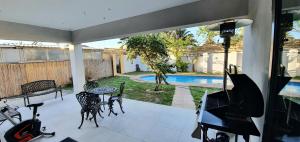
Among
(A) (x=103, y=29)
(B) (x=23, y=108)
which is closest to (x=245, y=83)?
(A) (x=103, y=29)

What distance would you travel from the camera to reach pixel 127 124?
316 cm

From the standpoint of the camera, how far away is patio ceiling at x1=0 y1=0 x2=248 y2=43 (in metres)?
2.69

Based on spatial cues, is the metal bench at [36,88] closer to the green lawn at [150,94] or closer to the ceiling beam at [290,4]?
the green lawn at [150,94]

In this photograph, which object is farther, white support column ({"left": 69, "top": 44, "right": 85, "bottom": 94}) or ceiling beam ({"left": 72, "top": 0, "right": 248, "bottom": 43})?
white support column ({"left": 69, "top": 44, "right": 85, "bottom": 94})

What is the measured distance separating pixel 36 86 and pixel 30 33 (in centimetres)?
182

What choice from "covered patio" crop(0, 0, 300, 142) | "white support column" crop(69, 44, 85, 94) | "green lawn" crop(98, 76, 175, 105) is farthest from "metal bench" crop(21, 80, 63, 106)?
"green lawn" crop(98, 76, 175, 105)

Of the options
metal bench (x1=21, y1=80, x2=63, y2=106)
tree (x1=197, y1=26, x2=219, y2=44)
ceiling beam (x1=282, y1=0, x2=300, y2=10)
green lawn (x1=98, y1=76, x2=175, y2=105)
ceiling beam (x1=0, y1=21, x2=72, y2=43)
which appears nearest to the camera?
ceiling beam (x1=282, y1=0, x2=300, y2=10)

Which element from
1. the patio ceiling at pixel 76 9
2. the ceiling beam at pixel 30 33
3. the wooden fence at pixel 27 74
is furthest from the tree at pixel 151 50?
the wooden fence at pixel 27 74

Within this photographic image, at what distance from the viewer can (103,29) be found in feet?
14.2

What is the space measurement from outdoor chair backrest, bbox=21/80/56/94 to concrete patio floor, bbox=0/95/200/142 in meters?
0.69

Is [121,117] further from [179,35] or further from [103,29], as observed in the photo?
[179,35]

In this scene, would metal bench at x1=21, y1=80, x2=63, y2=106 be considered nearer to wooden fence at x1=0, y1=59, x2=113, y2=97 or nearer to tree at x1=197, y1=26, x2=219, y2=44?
wooden fence at x1=0, y1=59, x2=113, y2=97

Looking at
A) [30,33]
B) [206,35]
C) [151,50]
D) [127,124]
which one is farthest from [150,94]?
[206,35]

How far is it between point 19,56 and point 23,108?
3.20 m
